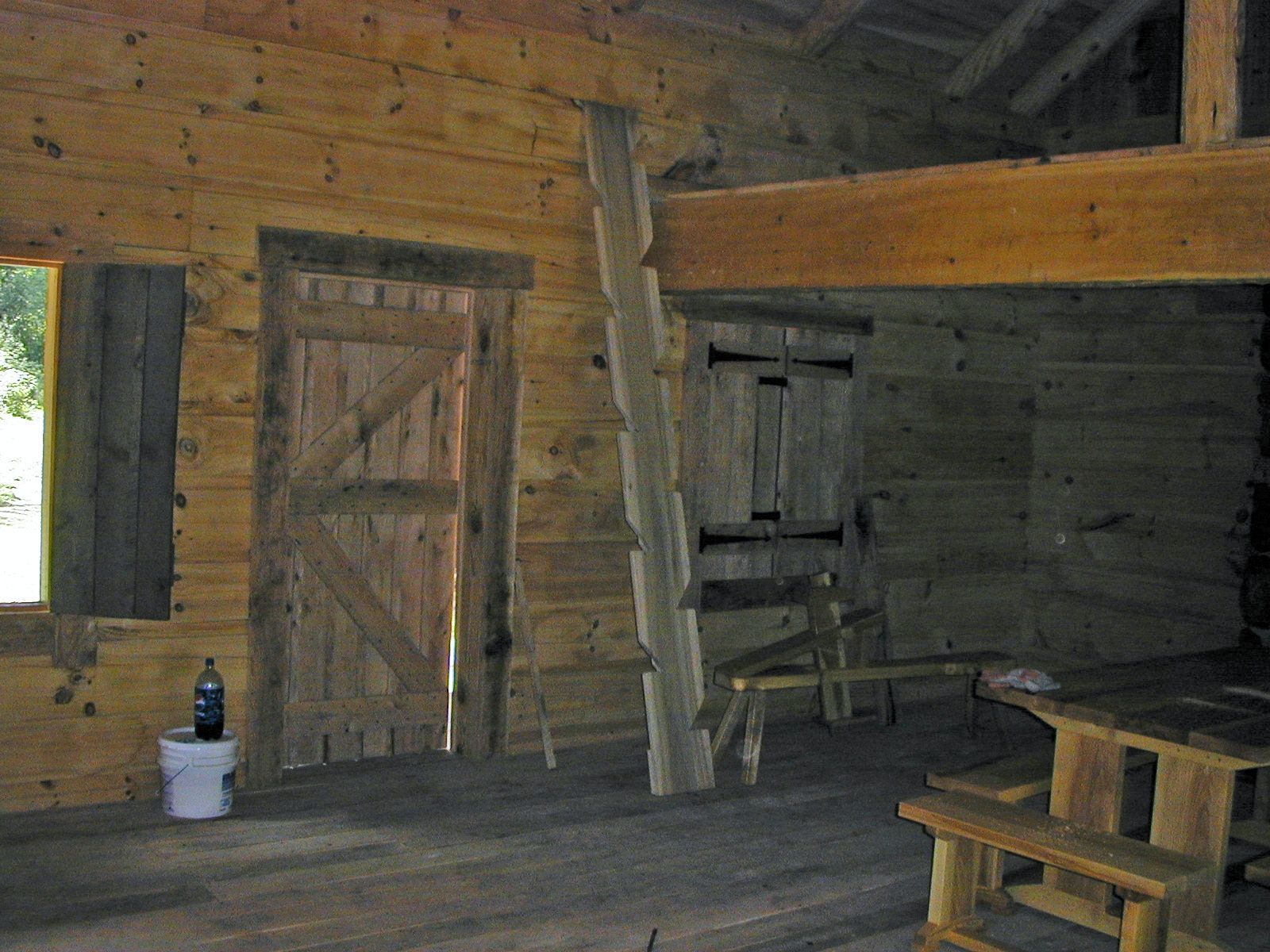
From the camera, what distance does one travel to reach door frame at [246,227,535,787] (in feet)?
18.2

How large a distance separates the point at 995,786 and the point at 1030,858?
53 cm

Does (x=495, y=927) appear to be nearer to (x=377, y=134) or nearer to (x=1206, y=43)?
(x=377, y=134)

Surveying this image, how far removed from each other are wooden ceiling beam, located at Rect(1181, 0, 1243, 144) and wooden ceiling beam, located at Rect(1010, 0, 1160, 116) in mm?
3337

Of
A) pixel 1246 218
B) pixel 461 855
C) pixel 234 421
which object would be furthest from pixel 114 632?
pixel 1246 218

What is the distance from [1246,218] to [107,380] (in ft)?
12.9

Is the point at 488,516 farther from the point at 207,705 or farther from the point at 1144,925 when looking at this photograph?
the point at 1144,925

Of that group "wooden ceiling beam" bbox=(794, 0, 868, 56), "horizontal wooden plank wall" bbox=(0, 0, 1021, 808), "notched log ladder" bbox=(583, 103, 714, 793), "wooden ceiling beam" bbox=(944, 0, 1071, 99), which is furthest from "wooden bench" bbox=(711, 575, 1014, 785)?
"wooden ceiling beam" bbox=(944, 0, 1071, 99)

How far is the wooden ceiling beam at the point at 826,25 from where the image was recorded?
679 centimetres

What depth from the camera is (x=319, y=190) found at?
561 centimetres

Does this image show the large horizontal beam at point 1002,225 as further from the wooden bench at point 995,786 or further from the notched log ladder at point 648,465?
the wooden bench at point 995,786

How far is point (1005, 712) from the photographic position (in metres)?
7.51

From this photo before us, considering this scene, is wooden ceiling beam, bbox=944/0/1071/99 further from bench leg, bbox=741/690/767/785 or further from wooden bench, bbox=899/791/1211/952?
wooden bench, bbox=899/791/1211/952

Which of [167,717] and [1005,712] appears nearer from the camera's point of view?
[167,717]

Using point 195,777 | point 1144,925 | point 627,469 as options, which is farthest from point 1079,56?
point 195,777
